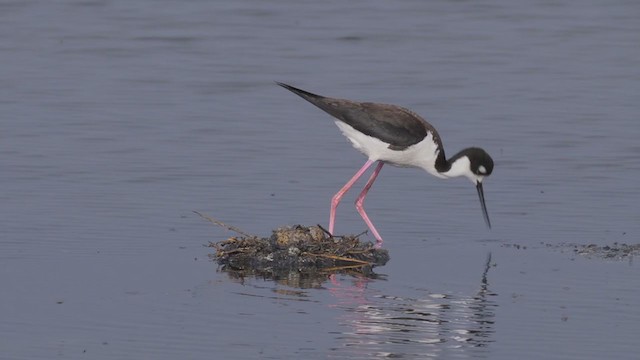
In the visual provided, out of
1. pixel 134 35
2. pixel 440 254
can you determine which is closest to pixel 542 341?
pixel 440 254

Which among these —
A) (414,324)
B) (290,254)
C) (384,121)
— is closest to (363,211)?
(384,121)

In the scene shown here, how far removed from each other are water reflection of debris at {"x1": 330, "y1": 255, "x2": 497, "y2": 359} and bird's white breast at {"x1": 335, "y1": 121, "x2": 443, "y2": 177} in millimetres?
1854

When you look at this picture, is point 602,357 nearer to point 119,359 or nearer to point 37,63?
point 119,359

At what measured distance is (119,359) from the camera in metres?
7.77

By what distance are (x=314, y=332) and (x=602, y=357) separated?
1.58 meters

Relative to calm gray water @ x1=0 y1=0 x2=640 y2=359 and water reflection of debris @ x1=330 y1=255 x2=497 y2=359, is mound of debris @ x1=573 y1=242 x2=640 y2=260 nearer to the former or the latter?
calm gray water @ x1=0 y1=0 x2=640 y2=359

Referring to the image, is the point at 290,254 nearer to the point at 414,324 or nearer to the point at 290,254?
the point at 290,254

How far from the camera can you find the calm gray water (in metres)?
8.53

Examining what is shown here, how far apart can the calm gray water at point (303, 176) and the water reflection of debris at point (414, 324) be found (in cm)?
2

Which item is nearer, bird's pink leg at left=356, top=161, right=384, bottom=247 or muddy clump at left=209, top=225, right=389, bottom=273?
muddy clump at left=209, top=225, right=389, bottom=273

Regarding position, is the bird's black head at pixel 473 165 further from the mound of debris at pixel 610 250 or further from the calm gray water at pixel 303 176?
the mound of debris at pixel 610 250

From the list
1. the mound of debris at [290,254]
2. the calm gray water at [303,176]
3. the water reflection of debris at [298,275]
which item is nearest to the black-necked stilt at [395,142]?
the calm gray water at [303,176]

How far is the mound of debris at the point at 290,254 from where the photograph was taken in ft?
33.2

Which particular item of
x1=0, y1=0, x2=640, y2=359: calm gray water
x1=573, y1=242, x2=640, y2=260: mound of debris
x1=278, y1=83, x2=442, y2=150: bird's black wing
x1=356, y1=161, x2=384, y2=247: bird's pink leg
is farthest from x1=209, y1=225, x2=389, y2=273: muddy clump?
x1=573, y1=242, x2=640, y2=260: mound of debris
